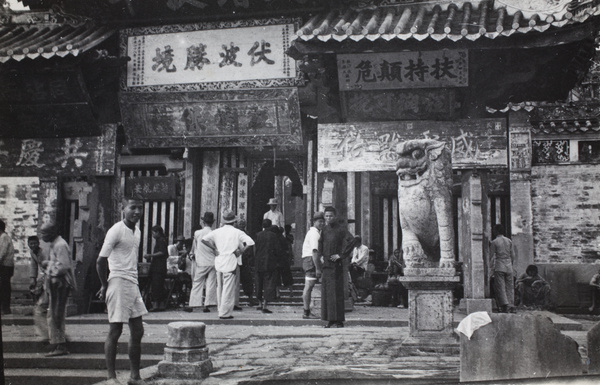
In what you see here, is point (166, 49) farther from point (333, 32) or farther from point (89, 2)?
point (333, 32)

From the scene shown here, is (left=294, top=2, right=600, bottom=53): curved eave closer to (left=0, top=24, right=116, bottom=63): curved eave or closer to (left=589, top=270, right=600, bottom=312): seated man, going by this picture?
(left=0, top=24, right=116, bottom=63): curved eave

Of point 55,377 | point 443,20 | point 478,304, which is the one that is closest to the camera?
point 55,377

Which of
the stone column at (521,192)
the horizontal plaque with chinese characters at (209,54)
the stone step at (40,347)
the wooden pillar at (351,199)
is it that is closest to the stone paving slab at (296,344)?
the stone step at (40,347)

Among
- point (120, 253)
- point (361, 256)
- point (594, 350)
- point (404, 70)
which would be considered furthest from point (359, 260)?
point (594, 350)


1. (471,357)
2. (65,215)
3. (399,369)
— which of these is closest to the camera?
(471,357)

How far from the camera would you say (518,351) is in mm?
4133

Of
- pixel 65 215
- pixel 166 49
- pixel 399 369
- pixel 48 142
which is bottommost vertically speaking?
pixel 399 369

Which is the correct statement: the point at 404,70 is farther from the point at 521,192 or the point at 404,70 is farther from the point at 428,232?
the point at 428,232

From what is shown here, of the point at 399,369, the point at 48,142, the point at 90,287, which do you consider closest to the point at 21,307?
the point at 90,287

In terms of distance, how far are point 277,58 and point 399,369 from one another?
729 cm

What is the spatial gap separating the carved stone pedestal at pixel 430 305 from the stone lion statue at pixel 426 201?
0.13 meters

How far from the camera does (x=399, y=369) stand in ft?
17.7

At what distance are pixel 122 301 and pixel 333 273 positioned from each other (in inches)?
161

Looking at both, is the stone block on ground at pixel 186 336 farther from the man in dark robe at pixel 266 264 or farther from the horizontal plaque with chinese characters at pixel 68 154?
the horizontal plaque with chinese characters at pixel 68 154
